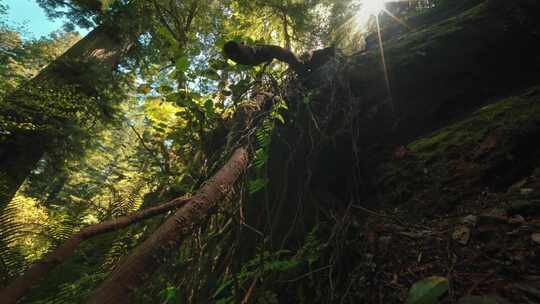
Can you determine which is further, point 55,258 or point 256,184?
point 256,184

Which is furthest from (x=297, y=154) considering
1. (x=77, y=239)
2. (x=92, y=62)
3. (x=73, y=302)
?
(x=92, y=62)

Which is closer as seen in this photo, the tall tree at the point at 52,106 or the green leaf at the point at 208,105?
the green leaf at the point at 208,105

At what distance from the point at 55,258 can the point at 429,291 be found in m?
1.43

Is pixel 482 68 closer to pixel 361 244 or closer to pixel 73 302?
pixel 361 244

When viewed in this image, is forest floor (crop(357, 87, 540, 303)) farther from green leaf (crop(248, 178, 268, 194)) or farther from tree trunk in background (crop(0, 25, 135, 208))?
tree trunk in background (crop(0, 25, 135, 208))

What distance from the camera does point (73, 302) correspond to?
1.73m


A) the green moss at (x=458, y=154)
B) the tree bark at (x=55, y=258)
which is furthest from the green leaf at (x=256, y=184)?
the green moss at (x=458, y=154)

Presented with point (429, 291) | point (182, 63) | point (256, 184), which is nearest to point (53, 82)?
point (182, 63)

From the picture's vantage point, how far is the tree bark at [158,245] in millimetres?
836

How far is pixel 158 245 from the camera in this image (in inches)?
41.3

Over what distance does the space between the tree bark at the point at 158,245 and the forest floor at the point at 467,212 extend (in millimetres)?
959

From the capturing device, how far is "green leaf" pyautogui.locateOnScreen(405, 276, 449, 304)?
755mm

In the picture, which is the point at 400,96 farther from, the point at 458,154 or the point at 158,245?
the point at 158,245

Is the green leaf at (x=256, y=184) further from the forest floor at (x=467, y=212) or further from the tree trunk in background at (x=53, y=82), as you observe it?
the tree trunk in background at (x=53, y=82)
